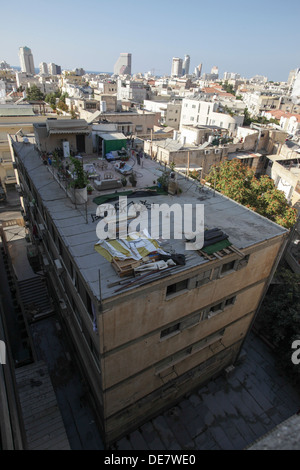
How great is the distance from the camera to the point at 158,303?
39.9 ft

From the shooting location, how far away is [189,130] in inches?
1801

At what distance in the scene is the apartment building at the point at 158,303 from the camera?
11414 millimetres

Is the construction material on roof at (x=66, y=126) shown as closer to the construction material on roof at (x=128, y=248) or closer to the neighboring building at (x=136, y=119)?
the construction material on roof at (x=128, y=248)

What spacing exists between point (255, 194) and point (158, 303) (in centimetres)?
1991

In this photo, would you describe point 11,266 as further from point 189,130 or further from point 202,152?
point 189,130

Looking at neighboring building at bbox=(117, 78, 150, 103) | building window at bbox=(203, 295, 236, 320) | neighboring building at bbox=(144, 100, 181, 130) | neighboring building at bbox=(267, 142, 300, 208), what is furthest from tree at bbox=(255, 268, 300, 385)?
neighboring building at bbox=(117, 78, 150, 103)

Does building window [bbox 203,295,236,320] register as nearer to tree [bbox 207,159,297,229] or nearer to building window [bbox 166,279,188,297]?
building window [bbox 166,279,188,297]

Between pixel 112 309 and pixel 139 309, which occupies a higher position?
pixel 112 309

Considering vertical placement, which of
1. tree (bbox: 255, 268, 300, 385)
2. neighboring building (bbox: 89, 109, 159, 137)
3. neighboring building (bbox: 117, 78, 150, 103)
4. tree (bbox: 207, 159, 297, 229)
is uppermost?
neighboring building (bbox: 117, 78, 150, 103)

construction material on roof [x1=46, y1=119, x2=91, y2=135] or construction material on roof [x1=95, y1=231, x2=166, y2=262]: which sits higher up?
construction material on roof [x1=46, y1=119, x2=91, y2=135]

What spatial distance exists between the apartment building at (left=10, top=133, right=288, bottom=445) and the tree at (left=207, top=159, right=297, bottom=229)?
7803mm

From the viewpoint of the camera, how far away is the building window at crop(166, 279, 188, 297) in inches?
497
